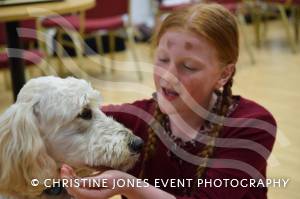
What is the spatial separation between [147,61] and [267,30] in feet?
6.57

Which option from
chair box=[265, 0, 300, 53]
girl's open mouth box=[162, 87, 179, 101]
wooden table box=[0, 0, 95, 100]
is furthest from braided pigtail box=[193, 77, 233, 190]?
chair box=[265, 0, 300, 53]

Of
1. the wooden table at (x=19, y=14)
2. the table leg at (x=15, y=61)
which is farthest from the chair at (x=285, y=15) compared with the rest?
the table leg at (x=15, y=61)

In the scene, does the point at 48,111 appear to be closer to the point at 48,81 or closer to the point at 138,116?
the point at 48,81

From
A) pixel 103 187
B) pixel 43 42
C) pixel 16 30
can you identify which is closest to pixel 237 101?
pixel 103 187

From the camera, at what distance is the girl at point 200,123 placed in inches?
49.0

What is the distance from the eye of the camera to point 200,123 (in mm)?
1416

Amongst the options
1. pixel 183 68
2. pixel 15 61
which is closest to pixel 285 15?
pixel 15 61

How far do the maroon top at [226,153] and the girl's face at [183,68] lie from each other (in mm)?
138

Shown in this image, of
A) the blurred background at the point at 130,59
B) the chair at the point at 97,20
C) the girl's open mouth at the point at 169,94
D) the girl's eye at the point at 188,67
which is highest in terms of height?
the girl's eye at the point at 188,67

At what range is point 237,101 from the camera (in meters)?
1.40

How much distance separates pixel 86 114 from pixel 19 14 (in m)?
1.30

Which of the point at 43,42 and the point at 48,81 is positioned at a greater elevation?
the point at 48,81

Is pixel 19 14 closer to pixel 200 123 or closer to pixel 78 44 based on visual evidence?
pixel 200 123

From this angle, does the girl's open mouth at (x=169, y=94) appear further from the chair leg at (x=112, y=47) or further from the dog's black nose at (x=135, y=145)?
the chair leg at (x=112, y=47)
